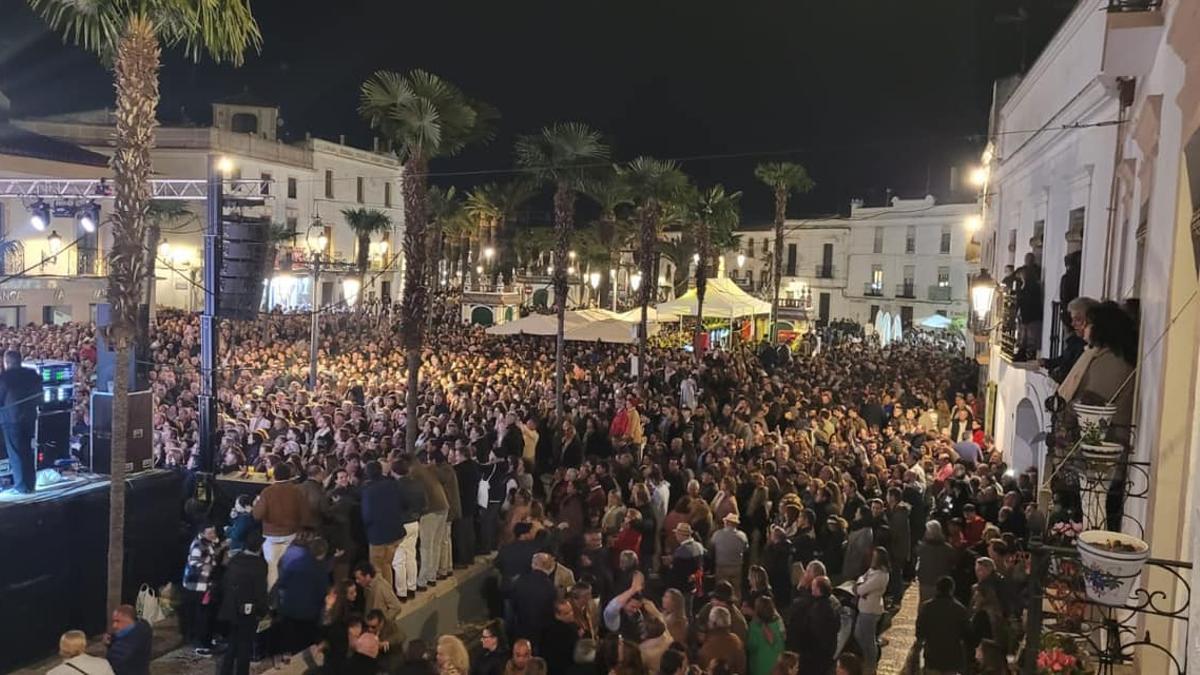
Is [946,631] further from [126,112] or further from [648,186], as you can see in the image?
[648,186]

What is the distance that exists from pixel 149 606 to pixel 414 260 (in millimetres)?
6080

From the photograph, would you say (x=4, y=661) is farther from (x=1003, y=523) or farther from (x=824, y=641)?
(x=1003, y=523)

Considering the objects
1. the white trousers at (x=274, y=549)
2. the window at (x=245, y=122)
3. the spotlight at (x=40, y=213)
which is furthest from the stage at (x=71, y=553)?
the window at (x=245, y=122)

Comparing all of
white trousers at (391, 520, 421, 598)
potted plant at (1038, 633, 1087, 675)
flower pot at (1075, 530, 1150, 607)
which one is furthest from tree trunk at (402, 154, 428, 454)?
flower pot at (1075, 530, 1150, 607)

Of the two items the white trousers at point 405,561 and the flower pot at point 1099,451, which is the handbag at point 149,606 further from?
the flower pot at point 1099,451

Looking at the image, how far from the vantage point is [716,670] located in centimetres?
684

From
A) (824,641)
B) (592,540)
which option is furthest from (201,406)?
(824,641)

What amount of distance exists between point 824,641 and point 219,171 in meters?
8.94

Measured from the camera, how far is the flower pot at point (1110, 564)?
4348mm

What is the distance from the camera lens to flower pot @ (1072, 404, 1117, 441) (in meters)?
5.85

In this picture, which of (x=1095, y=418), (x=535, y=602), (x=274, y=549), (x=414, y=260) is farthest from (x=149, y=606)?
(x=1095, y=418)

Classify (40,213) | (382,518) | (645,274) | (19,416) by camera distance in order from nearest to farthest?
(382,518)
(19,416)
(40,213)
(645,274)

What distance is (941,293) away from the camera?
5603cm

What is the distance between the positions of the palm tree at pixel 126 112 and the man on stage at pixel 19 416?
130cm
